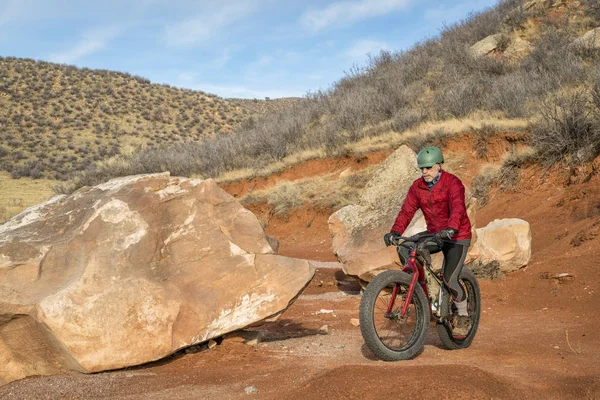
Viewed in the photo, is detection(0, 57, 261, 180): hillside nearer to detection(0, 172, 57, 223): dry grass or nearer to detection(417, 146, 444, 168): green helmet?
detection(0, 172, 57, 223): dry grass

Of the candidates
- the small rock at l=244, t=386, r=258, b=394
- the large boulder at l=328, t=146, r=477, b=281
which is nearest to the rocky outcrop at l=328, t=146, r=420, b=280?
the large boulder at l=328, t=146, r=477, b=281

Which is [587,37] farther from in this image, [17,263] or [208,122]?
[208,122]

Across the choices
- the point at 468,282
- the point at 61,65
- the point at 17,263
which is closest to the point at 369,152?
the point at 468,282

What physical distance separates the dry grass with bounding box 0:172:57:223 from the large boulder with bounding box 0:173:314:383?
22.2 meters

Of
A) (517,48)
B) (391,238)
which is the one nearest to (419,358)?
(391,238)

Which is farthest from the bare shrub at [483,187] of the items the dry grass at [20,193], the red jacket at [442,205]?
the dry grass at [20,193]

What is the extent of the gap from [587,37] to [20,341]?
23.6m

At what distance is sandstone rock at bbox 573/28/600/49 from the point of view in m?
22.3

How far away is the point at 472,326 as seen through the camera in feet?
20.9

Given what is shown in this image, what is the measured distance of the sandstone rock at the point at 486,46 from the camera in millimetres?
27973

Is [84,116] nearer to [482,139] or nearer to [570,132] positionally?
[482,139]

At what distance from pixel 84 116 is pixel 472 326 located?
161 feet

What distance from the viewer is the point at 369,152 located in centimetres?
2109

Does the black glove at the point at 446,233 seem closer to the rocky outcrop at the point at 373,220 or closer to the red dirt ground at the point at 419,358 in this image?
the red dirt ground at the point at 419,358
